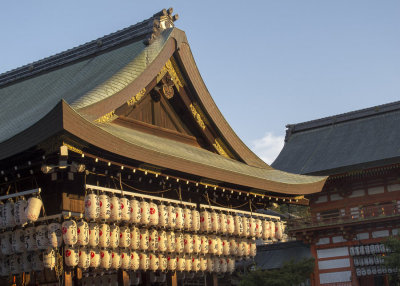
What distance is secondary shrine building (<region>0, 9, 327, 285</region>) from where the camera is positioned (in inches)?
591

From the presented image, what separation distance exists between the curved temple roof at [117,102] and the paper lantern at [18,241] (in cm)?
211

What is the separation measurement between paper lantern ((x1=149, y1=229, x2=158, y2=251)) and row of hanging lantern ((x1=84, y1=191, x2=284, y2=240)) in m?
0.30

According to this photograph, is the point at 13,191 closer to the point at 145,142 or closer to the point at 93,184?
the point at 93,184

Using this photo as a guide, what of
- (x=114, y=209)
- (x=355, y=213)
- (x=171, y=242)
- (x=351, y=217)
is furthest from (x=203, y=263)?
(x=355, y=213)

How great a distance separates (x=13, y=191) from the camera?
16500 mm

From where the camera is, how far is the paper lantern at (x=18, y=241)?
15414 mm

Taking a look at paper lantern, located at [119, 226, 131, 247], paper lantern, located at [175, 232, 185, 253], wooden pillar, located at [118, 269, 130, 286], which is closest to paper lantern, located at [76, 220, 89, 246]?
paper lantern, located at [119, 226, 131, 247]

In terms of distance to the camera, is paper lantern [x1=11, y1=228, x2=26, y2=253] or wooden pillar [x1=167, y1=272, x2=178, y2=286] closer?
paper lantern [x1=11, y1=228, x2=26, y2=253]

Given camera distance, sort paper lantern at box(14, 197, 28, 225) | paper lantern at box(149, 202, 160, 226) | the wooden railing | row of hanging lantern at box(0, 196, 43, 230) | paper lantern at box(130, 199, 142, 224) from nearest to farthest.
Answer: row of hanging lantern at box(0, 196, 43, 230) → paper lantern at box(14, 197, 28, 225) → paper lantern at box(130, 199, 142, 224) → paper lantern at box(149, 202, 160, 226) → the wooden railing

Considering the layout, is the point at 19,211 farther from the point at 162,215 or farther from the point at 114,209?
the point at 162,215

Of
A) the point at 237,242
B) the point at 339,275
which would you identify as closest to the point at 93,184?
the point at 237,242

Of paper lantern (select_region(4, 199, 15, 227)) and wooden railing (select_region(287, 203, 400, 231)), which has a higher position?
wooden railing (select_region(287, 203, 400, 231))

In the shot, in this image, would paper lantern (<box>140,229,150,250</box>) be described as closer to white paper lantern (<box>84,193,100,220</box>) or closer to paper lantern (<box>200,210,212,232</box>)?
white paper lantern (<box>84,193,100,220</box>)

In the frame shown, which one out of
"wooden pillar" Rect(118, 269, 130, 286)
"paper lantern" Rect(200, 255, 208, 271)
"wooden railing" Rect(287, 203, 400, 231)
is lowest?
"wooden pillar" Rect(118, 269, 130, 286)
